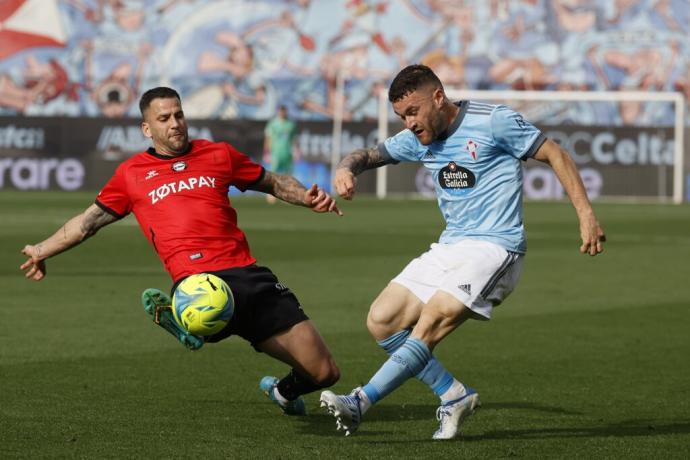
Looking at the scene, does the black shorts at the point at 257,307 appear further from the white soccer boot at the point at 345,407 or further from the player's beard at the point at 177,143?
the white soccer boot at the point at 345,407

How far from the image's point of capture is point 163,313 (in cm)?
758

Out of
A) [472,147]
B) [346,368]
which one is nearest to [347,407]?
[472,147]

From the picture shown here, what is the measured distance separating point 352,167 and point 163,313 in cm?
119

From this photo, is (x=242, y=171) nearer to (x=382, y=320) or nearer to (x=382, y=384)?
(x=382, y=320)

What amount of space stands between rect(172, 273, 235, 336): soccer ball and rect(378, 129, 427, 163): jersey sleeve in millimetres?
1175

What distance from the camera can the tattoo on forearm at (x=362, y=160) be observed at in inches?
306

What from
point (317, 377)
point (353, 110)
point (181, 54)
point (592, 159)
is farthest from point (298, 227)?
point (181, 54)

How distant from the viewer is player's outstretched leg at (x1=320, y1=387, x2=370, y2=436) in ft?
22.5

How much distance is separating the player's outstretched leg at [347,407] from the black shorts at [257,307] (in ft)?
3.00

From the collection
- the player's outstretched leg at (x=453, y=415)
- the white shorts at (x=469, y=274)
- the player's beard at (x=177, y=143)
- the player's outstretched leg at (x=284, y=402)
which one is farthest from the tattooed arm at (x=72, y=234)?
the player's outstretched leg at (x=453, y=415)

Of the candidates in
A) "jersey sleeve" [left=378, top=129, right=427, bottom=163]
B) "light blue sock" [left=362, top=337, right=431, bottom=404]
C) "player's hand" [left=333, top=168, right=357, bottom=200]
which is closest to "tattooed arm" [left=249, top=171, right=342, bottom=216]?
"player's hand" [left=333, top=168, right=357, bottom=200]

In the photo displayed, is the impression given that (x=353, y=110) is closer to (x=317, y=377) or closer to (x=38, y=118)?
(x=38, y=118)

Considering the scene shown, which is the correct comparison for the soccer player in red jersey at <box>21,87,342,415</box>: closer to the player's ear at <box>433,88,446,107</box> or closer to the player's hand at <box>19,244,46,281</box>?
the player's hand at <box>19,244,46,281</box>

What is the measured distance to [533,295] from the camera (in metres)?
15.0
